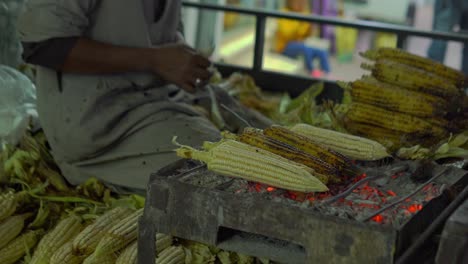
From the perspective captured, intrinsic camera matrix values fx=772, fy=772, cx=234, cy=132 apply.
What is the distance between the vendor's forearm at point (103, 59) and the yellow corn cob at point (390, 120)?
107 cm

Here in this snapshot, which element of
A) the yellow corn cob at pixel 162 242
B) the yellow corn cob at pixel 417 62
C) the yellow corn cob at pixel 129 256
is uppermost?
the yellow corn cob at pixel 417 62

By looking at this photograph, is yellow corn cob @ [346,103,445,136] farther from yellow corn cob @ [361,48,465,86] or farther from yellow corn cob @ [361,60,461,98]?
yellow corn cob @ [361,48,465,86]

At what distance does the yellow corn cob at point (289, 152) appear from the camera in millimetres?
2793

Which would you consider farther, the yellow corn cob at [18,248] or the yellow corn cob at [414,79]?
the yellow corn cob at [414,79]

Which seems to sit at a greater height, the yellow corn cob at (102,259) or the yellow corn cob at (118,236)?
the yellow corn cob at (118,236)

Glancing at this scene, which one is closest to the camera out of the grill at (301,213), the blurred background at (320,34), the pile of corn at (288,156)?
the grill at (301,213)

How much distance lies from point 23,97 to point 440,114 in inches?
91.2

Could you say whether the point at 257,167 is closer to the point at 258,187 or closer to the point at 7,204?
the point at 258,187

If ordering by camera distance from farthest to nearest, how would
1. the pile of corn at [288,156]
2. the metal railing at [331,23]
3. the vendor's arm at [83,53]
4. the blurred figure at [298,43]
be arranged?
the blurred figure at [298,43], the metal railing at [331,23], the vendor's arm at [83,53], the pile of corn at [288,156]

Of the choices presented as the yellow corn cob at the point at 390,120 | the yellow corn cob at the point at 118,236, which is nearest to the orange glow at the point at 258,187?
the yellow corn cob at the point at 118,236

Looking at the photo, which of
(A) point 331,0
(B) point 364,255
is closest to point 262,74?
(B) point 364,255

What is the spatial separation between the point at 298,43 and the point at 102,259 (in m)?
7.22

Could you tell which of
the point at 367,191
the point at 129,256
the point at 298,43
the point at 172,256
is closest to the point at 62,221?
the point at 129,256

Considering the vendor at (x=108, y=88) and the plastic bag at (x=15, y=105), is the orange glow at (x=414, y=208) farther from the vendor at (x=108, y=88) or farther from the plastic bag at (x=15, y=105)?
the plastic bag at (x=15, y=105)
